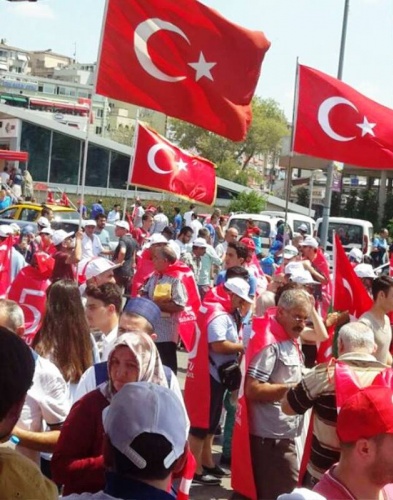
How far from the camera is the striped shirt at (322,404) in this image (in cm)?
448

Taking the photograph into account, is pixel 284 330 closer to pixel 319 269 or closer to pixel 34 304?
pixel 34 304

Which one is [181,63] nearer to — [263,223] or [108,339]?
[108,339]

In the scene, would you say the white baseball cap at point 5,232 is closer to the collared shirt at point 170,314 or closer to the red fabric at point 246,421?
the collared shirt at point 170,314

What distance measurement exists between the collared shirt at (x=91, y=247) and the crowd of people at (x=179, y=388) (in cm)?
387

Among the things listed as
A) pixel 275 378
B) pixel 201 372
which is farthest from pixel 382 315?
pixel 275 378

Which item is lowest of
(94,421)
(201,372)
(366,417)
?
(201,372)

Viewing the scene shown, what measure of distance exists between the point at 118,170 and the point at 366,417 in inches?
1809

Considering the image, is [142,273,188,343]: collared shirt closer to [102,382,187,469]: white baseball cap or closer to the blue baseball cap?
the blue baseball cap

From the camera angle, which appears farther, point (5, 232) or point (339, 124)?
point (5, 232)

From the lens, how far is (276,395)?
17.9 feet

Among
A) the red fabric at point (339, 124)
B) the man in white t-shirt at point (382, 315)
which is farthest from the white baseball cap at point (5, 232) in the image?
the man in white t-shirt at point (382, 315)

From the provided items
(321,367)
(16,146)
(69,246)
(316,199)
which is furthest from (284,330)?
(316,199)

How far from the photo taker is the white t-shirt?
168 inches

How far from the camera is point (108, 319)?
5.49 metres
